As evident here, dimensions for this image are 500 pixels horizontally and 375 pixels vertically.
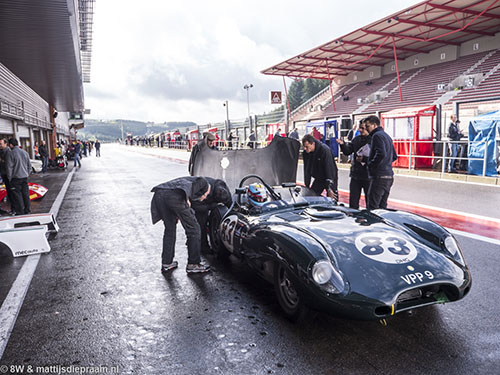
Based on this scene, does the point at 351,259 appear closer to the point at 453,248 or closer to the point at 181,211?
the point at 453,248

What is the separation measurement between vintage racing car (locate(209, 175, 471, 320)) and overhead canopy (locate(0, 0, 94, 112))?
7.44 m

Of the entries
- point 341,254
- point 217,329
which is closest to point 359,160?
point 341,254

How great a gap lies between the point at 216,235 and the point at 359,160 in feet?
8.48

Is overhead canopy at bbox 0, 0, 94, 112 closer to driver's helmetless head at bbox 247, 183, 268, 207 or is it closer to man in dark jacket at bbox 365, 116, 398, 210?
driver's helmetless head at bbox 247, 183, 268, 207

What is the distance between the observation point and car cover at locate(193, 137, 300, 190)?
5.61 meters

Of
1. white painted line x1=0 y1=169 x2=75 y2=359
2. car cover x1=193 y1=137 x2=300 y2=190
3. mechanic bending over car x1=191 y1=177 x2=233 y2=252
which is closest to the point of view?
white painted line x1=0 y1=169 x2=75 y2=359

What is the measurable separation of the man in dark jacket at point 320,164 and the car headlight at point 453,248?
96.1 inches

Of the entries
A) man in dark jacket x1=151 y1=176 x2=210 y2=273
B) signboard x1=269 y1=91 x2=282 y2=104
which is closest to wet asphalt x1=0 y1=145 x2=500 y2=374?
man in dark jacket x1=151 y1=176 x2=210 y2=273

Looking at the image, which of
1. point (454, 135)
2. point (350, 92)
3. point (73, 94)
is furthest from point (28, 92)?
point (350, 92)

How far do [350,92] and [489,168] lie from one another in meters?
25.3

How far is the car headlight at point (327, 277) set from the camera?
2.78 metres

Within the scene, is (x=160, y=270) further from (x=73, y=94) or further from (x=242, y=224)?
(x=73, y=94)

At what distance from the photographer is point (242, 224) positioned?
4.10 meters

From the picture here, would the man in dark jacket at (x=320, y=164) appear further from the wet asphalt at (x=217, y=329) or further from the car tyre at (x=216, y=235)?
the wet asphalt at (x=217, y=329)
